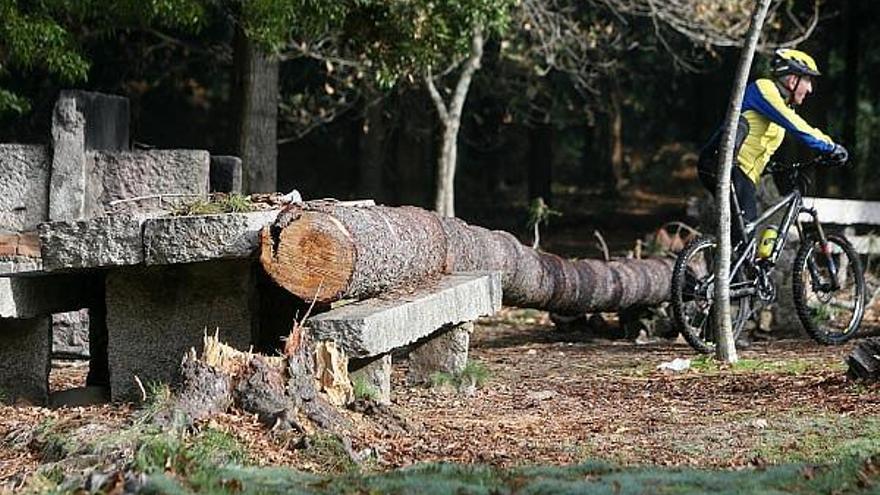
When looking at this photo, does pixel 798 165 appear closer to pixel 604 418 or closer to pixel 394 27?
pixel 604 418

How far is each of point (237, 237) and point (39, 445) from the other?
136 cm

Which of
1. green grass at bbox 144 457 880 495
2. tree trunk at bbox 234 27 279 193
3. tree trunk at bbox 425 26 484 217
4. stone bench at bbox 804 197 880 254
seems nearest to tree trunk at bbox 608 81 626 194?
tree trunk at bbox 425 26 484 217

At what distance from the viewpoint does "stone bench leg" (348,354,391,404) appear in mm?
8148

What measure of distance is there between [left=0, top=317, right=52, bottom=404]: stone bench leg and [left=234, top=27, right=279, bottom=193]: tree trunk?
776 cm

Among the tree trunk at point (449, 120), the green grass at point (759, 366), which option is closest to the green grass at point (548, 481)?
the green grass at point (759, 366)

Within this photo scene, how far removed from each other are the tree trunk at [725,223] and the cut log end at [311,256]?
3.10 metres

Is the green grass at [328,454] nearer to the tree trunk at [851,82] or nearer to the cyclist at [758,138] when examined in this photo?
the cyclist at [758,138]

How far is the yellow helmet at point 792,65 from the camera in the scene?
11.3m

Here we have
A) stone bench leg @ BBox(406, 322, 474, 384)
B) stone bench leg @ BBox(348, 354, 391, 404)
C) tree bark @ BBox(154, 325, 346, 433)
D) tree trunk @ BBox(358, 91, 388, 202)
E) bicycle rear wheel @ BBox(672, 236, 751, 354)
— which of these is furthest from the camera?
tree trunk @ BBox(358, 91, 388, 202)

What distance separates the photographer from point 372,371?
8.20 meters

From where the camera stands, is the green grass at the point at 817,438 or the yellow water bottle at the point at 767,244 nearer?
the green grass at the point at 817,438

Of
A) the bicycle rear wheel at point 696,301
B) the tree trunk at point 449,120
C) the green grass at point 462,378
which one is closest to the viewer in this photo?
the green grass at point 462,378

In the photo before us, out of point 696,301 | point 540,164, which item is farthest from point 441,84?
point 696,301

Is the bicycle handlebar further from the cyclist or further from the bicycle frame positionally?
the bicycle frame
